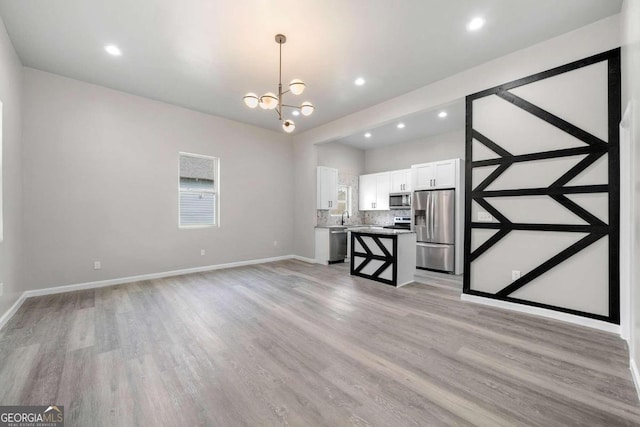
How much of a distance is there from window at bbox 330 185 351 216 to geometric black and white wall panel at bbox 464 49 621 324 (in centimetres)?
409

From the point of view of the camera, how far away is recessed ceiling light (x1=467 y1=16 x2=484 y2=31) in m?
2.76

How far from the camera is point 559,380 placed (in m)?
1.90

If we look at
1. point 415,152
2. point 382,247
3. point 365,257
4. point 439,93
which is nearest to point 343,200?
point 415,152

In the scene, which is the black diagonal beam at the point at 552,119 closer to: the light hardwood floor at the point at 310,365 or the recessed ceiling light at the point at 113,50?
the light hardwood floor at the point at 310,365

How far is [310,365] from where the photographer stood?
2.08 m

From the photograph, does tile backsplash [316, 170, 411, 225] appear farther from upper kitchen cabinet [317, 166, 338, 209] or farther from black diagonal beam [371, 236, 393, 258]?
black diagonal beam [371, 236, 393, 258]

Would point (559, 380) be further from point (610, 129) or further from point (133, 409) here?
point (133, 409)

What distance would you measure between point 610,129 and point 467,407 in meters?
3.15

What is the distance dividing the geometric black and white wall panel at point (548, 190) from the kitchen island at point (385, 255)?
40.0 inches

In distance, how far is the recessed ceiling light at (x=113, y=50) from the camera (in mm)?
3217

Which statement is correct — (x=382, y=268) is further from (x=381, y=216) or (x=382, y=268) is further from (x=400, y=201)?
(x=381, y=216)

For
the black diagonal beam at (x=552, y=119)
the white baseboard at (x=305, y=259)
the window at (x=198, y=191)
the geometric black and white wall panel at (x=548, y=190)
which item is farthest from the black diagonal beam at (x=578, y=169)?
the window at (x=198, y=191)

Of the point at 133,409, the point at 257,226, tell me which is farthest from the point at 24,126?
the point at 133,409

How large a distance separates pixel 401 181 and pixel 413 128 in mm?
1370
